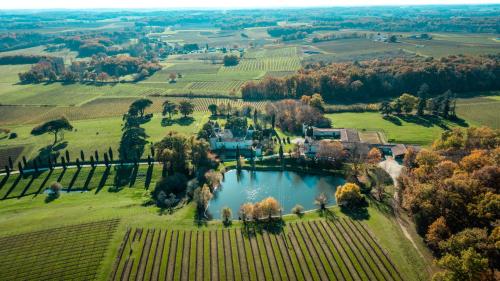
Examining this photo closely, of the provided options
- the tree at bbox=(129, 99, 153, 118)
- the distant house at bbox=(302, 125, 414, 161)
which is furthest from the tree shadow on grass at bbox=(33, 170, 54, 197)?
the distant house at bbox=(302, 125, 414, 161)

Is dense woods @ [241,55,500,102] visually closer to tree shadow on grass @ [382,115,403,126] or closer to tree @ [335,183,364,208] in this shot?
tree shadow on grass @ [382,115,403,126]

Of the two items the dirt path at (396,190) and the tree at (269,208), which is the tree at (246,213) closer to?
the tree at (269,208)

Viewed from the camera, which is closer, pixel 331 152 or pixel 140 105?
pixel 331 152

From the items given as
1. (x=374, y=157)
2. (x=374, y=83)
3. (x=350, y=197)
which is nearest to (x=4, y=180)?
(x=350, y=197)

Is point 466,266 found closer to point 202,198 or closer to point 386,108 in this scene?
point 202,198

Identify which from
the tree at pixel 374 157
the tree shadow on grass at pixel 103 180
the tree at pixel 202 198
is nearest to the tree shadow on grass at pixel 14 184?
the tree shadow on grass at pixel 103 180

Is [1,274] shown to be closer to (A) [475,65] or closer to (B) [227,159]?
(B) [227,159]
